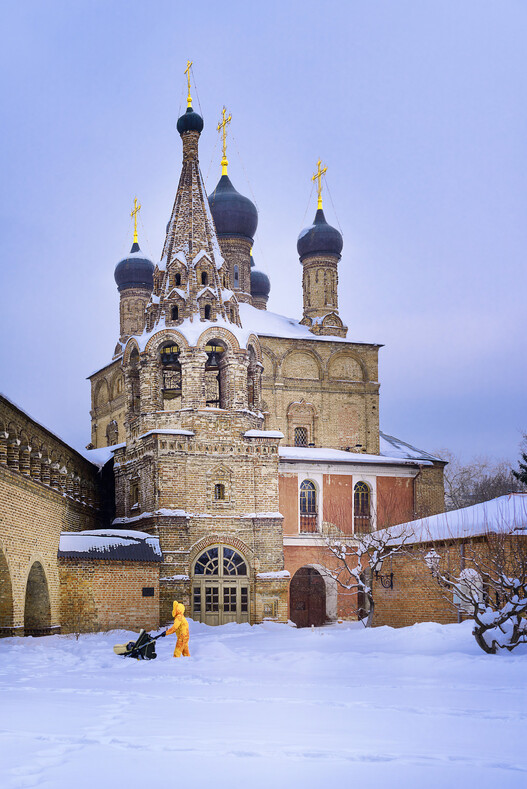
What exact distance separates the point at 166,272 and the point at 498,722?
18.1 m

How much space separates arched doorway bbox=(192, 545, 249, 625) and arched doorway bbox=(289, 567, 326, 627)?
269 inches

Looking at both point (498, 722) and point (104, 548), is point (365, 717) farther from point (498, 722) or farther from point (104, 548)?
point (104, 548)

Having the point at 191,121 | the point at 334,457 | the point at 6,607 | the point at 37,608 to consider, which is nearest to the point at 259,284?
the point at 334,457

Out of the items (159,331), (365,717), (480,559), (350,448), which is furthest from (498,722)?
(350,448)

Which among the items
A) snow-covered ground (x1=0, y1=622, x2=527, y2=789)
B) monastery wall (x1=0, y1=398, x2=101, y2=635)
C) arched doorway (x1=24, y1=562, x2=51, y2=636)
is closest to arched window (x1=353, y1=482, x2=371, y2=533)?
monastery wall (x1=0, y1=398, x2=101, y2=635)

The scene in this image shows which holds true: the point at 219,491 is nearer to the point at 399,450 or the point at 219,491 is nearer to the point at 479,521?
the point at 479,521

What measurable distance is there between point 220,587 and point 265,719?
14682 mm

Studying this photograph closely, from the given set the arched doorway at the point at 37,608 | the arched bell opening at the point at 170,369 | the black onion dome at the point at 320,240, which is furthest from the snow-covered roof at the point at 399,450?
the arched doorway at the point at 37,608

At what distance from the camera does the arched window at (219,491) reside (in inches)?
902

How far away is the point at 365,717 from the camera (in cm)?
815

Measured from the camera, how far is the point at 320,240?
3325 cm

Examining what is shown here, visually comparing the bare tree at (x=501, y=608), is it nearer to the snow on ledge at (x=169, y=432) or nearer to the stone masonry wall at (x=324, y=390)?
the snow on ledge at (x=169, y=432)

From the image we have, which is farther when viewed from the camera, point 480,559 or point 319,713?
point 480,559

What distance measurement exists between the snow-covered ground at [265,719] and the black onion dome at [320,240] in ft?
67.7
